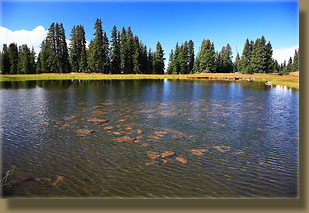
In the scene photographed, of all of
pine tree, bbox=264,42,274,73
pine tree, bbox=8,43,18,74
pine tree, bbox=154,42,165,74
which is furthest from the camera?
pine tree, bbox=154,42,165,74

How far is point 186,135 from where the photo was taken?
1192 cm

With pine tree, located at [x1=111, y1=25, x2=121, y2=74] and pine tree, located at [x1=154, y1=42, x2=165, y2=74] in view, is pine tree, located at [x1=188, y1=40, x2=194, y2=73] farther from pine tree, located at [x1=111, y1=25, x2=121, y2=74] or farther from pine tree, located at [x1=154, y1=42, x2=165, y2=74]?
pine tree, located at [x1=111, y1=25, x2=121, y2=74]

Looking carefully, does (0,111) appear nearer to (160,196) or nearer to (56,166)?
(56,166)

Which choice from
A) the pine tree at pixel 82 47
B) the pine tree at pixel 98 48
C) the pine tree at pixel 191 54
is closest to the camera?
the pine tree at pixel 98 48

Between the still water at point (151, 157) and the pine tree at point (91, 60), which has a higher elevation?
the pine tree at point (91, 60)

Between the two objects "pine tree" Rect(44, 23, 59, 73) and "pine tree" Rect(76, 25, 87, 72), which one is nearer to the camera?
"pine tree" Rect(44, 23, 59, 73)

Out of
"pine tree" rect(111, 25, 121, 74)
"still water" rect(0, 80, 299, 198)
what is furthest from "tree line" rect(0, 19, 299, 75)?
"still water" rect(0, 80, 299, 198)

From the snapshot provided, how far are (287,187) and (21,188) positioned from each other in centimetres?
869

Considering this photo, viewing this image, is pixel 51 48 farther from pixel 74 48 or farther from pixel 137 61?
pixel 137 61

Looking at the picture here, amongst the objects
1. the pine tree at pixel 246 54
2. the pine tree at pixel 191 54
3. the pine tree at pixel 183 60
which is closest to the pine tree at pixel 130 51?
the pine tree at pixel 183 60

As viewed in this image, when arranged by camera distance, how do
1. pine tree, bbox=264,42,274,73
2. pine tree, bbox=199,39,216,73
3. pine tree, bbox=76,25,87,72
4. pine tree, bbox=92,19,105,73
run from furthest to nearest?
pine tree, bbox=199,39,216,73 → pine tree, bbox=264,42,274,73 → pine tree, bbox=76,25,87,72 → pine tree, bbox=92,19,105,73

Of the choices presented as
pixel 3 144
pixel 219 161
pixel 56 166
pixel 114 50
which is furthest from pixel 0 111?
pixel 114 50

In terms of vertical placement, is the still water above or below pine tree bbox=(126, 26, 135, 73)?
→ below

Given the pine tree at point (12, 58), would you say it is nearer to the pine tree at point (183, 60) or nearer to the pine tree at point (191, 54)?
the pine tree at point (183, 60)
